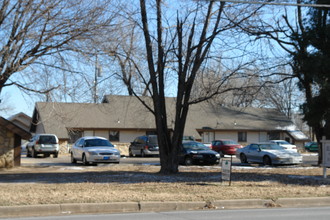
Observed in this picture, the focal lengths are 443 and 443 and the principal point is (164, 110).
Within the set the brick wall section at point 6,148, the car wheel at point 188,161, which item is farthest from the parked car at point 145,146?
the brick wall section at point 6,148

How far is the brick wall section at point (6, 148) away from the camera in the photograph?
21266mm

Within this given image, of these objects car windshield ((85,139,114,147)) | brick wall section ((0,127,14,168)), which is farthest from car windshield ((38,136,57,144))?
brick wall section ((0,127,14,168))

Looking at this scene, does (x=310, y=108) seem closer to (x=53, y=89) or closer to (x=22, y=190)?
(x=53, y=89)

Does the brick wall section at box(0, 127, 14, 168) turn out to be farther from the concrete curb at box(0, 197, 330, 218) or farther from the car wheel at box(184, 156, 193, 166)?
the concrete curb at box(0, 197, 330, 218)

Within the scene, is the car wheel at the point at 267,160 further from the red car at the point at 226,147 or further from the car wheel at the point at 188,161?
the red car at the point at 226,147

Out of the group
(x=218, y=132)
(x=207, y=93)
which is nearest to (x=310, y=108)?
(x=207, y=93)

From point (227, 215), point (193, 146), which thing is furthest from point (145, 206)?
point (193, 146)

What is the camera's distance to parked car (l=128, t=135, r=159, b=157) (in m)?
33.8

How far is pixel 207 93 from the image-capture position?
59.0 feet

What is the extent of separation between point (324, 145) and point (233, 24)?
590 centimetres

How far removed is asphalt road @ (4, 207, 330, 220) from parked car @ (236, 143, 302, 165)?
14364mm

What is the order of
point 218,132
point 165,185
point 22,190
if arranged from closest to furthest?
1. point 22,190
2. point 165,185
3. point 218,132

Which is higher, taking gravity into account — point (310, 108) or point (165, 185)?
point (310, 108)

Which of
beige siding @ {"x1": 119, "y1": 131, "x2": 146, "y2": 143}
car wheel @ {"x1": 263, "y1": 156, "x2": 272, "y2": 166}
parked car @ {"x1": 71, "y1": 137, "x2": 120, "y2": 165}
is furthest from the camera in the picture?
beige siding @ {"x1": 119, "y1": 131, "x2": 146, "y2": 143}
